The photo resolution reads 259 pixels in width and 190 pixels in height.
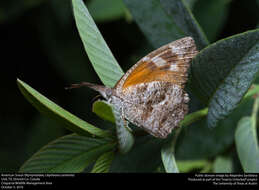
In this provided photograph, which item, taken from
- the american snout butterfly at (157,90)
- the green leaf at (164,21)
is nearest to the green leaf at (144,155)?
the american snout butterfly at (157,90)

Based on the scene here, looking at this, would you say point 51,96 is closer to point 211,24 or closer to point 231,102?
point 211,24

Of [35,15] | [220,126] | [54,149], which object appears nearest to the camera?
[54,149]

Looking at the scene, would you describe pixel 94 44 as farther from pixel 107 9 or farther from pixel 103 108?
pixel 107 9

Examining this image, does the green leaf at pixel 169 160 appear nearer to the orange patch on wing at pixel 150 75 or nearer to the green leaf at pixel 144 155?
the green leaf at pixel 144 155

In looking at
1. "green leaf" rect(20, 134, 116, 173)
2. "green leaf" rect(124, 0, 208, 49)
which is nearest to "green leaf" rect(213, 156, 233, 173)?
"green leaf" rect(124, 0, 208, 49)

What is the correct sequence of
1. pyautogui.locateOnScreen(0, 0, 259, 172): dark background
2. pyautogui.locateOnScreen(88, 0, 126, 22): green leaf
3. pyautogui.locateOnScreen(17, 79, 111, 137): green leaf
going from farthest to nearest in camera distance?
1. pyautogui.locateOnScreen(0, 0, 259, 172): dark background
2. pyautogui.locateOnScreen(88, 0, 126, 22): green leaf
3. pyautogui.locateOnScreen(17, 79, 111, 137): green leaf

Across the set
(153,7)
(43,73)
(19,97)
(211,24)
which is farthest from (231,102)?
(19,97)

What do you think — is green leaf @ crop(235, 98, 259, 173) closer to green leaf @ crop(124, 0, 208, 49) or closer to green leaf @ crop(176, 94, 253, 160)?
green leaf @ crop(176, 94, 253, 160)

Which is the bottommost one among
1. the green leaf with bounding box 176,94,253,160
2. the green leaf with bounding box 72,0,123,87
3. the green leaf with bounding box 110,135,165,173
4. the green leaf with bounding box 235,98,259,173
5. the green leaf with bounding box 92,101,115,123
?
the green leaf with bounding box 176,94,253,160
